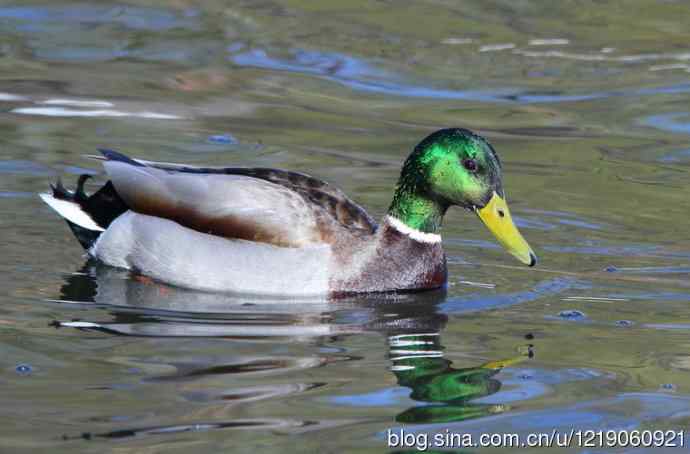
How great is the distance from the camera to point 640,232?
9977 mm

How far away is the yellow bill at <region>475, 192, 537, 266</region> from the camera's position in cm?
849

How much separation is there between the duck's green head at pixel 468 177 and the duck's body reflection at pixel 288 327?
0.53 meters

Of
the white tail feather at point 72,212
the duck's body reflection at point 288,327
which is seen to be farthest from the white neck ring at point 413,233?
the white tail feather at point 72,212

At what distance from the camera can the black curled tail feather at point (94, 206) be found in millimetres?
9281

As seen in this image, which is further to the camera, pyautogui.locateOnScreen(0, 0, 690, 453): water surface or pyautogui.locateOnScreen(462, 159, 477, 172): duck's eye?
pyautogui.locateOnScreen(462, 159, 477, 172): duck's eye

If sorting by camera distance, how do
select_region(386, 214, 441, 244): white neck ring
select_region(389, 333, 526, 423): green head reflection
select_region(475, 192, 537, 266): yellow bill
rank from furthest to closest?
1. select_region(386, 214, 441, 244): white neck ring
2. select_region(475, 192, 537, 266): yellow bill
3. select_region(389, 333, 526, 423): green head reflection

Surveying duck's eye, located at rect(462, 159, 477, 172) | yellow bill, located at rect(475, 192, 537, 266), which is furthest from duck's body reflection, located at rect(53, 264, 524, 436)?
duck's eye, located at rect(462, 159, 477, 172)

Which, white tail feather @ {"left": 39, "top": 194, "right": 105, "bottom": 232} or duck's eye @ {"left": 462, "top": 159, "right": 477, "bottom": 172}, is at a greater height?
duck's eye @ {"left": 462, "top": 159, "right": 477, "bottom": 172}

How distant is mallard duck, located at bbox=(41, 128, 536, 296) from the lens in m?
8.56

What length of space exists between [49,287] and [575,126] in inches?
209

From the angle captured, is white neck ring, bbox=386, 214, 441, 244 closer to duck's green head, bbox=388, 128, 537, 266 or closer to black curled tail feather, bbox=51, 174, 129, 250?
duck's green head, bbox=388, 128, 537, 266

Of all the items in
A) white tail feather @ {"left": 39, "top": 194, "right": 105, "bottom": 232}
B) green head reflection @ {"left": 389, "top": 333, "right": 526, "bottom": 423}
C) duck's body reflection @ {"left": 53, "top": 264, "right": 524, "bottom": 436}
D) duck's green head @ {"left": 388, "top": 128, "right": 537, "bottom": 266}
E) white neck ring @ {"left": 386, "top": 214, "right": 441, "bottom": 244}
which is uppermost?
duck's green head @ {"left": 388, "top": 128, "right": 537, "bottom": 266}

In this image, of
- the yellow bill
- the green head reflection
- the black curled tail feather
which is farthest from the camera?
the black curled tail feather

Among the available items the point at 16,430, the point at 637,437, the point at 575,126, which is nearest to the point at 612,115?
the point at 575,126
